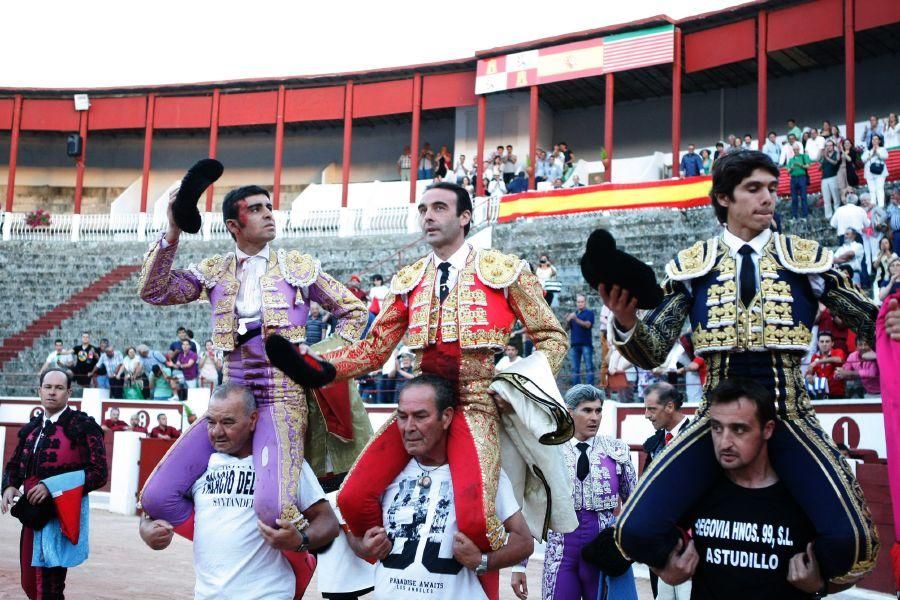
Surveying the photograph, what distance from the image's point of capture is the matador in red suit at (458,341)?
3887 mm

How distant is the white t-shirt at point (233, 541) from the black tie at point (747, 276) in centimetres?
199

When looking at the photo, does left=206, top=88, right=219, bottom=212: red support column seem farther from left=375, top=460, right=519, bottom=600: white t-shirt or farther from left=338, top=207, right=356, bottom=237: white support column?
left=375, top=460, right=519, bottom=600: white t-shirt

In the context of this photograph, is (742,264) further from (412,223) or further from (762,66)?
(412,223)

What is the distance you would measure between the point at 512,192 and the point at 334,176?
9.15m

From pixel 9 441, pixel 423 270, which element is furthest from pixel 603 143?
pixel 423 270

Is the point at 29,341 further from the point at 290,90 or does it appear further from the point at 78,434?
the point at 78,434

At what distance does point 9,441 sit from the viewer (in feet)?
54.5

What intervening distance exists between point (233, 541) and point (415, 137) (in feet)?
75.0

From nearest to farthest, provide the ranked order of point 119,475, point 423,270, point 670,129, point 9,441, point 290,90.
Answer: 1. point 423,270
2. point 119,475
3. point 9,441
4. point 670,129
5. point 290,90

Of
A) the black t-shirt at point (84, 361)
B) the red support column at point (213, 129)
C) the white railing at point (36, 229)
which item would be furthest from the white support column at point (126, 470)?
the red support column at point (213, 129)

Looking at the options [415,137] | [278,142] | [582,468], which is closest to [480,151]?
[415,137]

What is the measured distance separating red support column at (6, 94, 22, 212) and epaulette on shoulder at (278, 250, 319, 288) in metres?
26.7

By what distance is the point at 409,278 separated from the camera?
440cm

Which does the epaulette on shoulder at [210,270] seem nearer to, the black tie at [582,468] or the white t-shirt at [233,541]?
the white t-shirt at [233,541]
